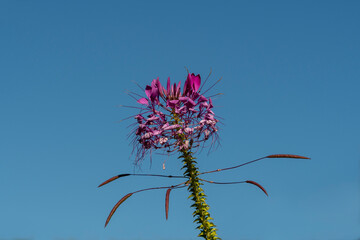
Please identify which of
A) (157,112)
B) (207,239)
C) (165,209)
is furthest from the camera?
(157,112)

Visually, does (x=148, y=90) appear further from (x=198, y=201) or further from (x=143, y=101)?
(x=198, y=201)

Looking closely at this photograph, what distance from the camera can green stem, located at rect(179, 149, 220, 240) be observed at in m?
8.45

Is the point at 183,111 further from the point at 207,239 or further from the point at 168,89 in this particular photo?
the point at 207,239

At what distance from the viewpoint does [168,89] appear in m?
9.16

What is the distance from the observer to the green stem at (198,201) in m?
8.45

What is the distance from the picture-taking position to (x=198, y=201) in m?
8.61

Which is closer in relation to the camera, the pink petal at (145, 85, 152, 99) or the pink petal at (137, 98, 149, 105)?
the pink petal at (145, 85, 152, 99)

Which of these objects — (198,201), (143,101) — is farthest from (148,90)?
(198,201)

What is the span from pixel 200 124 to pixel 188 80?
108 cm

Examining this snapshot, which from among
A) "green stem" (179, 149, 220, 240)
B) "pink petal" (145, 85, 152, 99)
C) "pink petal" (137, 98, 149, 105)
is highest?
"pink petal" (145, 85, 152, 99)

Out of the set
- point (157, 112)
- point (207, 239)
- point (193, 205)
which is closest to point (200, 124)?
point (157, 112)

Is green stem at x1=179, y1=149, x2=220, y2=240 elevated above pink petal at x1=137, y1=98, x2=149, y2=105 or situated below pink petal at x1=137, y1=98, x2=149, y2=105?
below

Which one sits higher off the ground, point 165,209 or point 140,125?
→ point 140,125

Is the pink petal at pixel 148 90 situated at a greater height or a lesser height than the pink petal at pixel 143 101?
greater
